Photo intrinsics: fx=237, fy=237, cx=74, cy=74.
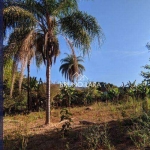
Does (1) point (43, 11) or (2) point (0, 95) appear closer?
(2) point (0, 95)

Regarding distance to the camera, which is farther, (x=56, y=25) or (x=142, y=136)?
(x=56, y=25)

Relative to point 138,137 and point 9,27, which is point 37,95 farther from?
point 138,137

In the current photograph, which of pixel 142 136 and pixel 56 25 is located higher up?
pixel 56 25

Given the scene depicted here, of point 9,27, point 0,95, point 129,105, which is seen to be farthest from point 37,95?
point 0,95

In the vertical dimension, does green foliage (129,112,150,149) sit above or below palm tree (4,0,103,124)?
below

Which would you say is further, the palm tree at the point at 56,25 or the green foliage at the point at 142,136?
the palm tree at the point at 56,25

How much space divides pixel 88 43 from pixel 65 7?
5.32 ft

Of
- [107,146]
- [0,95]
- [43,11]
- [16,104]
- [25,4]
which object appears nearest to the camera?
[0,95]

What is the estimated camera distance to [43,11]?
8523mm

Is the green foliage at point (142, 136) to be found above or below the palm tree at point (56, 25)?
below

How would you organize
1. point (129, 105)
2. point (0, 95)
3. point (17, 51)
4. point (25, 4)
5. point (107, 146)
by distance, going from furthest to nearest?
point (129, 105), point (25, 4), point (17, 51), point (107, 146), point (0, 95)

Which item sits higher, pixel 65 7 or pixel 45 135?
pixel 65 7

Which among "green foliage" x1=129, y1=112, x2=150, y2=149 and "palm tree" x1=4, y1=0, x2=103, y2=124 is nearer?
"green foliage" x1=129, y1=112, x2=150, y2=149

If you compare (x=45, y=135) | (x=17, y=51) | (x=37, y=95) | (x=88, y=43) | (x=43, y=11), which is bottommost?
(x=45, y=135)
